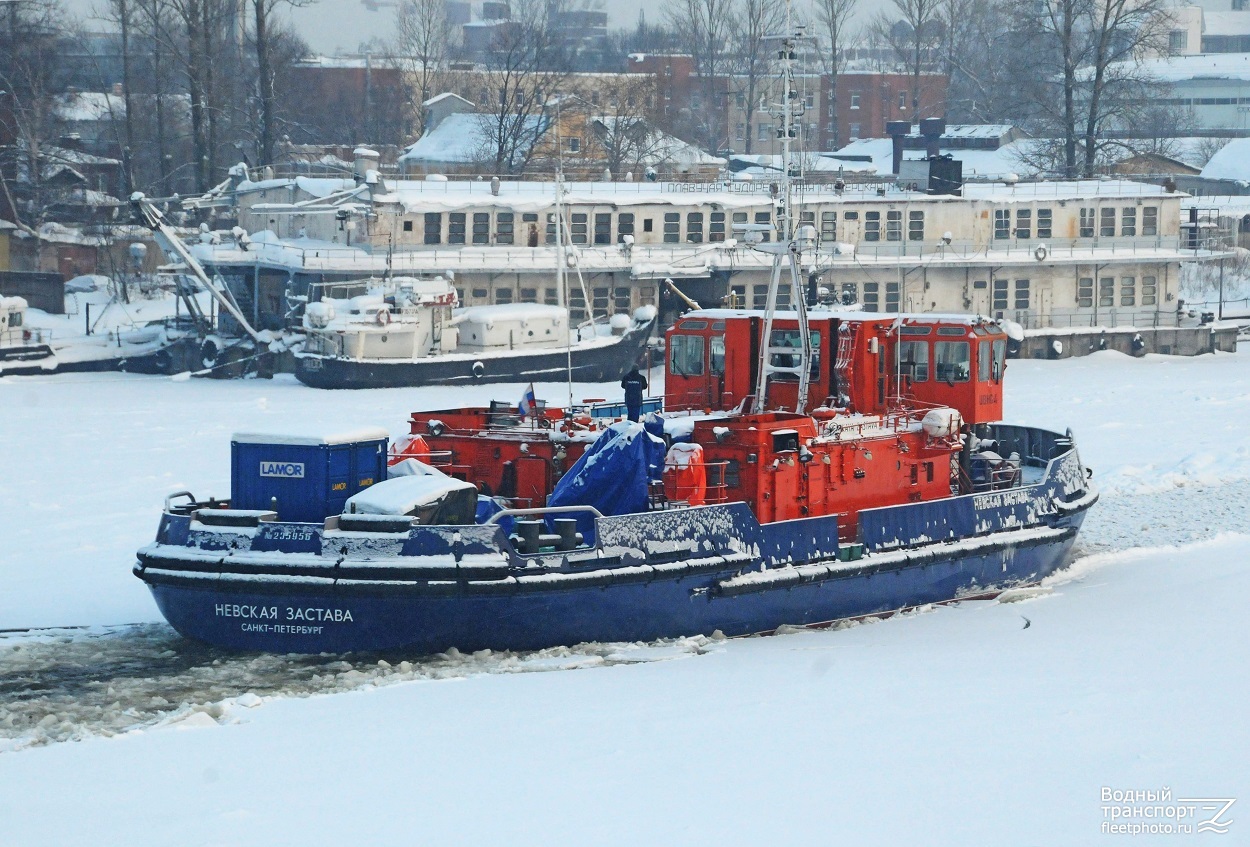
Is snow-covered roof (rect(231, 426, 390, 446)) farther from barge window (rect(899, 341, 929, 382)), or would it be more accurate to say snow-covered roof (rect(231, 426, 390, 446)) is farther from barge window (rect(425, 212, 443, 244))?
barge window (rect(425, 212, 443, 244))

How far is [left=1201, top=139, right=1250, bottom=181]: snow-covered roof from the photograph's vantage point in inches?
3140

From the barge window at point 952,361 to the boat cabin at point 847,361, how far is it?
0.01 meters

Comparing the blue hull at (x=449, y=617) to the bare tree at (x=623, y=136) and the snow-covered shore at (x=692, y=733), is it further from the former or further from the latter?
the bare tree at (x=623, y=136)

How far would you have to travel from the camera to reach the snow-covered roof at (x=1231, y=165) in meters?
79.8

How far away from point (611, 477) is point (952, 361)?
6.28 metres

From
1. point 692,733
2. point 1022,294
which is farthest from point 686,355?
point 1022,294

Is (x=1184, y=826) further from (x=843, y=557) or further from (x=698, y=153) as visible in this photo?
(x=698, y=153)

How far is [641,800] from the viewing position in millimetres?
11453

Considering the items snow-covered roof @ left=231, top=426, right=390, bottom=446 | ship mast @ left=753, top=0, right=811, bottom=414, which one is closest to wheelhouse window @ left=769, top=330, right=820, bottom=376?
ship mast @ left=753, top=0, right=811, bottom=414

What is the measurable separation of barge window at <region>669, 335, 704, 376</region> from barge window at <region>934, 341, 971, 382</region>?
3.16 metres

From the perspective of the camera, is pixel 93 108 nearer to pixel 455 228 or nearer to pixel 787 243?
pixel 455 228

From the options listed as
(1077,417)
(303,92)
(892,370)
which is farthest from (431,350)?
(303,92)

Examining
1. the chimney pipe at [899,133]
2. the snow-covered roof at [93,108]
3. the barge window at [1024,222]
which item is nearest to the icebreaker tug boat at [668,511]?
the barge window at [1024,222]

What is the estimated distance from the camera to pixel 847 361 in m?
20.0
